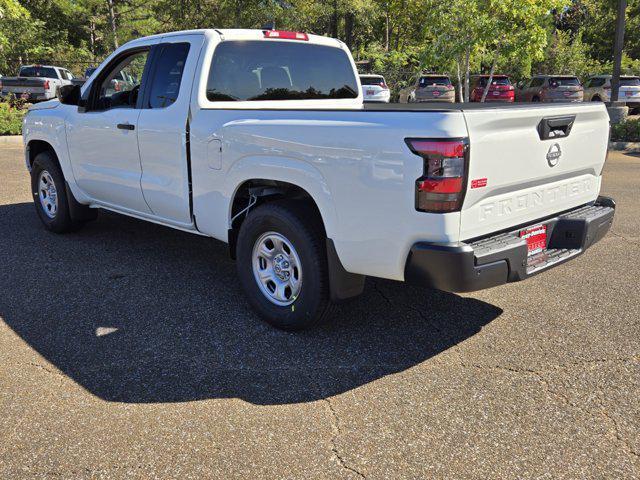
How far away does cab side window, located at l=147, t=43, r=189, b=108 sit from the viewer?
14.7 ft

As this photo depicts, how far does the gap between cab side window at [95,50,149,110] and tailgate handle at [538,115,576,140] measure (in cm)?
322

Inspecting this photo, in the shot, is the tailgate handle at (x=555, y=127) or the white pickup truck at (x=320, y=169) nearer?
the white pickup truck at (x=320, y=169)

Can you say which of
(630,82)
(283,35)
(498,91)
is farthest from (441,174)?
(630,82)

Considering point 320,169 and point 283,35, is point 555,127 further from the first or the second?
point 283,35

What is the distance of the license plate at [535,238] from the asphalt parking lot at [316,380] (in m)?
0.65

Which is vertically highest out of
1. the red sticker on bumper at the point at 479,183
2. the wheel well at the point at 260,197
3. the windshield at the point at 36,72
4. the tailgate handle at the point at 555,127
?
the windshield at the point at 36,72

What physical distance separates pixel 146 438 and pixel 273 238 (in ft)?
4.96

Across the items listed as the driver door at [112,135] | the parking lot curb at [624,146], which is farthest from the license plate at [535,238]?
the parking lot curb at [624,146]

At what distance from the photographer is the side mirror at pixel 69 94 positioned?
18.1 ft

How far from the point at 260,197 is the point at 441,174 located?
1523 millimetres

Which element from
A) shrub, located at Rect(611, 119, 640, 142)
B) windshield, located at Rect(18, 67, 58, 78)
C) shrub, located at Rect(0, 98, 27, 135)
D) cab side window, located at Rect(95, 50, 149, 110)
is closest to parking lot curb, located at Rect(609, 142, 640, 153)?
shrub, located at Rect(611, 119, 640, 142)

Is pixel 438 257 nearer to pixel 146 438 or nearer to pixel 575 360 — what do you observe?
pixel 575 360

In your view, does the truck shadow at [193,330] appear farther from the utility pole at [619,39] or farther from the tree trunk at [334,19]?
Result: the tree trunk at [334,19]

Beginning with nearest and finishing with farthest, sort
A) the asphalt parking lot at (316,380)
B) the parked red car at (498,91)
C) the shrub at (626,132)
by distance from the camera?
the asphalt parking lot at (316,380) → the shrub at (626,132) → the parked red car at (498,91)
